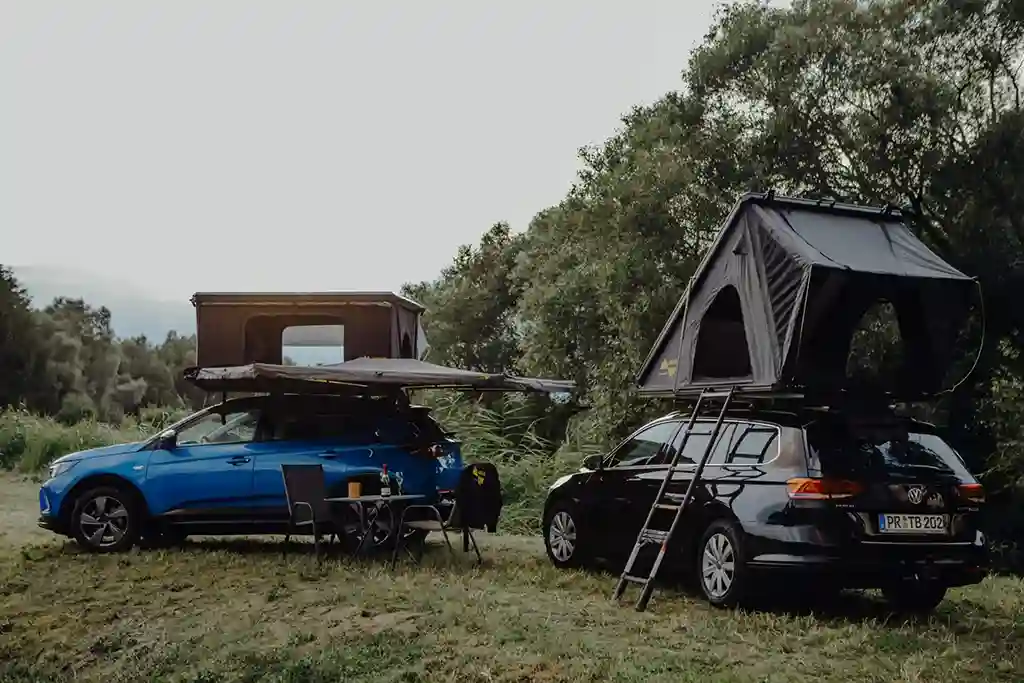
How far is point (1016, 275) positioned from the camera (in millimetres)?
14180

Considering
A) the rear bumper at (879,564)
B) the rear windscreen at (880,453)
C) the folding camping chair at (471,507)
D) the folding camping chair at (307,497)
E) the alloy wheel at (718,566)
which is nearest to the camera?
the rear bumper at (879,564)

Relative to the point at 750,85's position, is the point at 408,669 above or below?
below

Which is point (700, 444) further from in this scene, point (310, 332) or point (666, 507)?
point (310, 332)

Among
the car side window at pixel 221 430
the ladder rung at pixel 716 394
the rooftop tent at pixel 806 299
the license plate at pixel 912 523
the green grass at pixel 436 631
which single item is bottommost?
the green grass at pixel 436 631

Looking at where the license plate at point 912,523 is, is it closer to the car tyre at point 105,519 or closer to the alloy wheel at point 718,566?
the alloy wheel at point 718,566

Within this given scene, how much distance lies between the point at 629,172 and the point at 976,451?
630 centimetres

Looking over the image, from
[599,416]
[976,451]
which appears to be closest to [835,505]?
[976,451]

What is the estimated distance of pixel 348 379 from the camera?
35.6 feet

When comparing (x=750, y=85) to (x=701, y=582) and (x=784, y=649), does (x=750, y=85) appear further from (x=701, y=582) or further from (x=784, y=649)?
(x=784, y=649)

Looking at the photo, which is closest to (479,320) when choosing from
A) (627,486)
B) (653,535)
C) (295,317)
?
(295,317)

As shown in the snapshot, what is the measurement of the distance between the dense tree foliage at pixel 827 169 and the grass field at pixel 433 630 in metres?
5.65

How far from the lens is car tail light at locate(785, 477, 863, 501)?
25.4 ft

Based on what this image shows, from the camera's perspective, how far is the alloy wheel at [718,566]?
8.17 m

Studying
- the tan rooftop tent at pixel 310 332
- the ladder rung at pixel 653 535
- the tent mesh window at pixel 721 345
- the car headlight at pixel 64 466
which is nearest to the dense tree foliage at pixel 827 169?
the tan rooftop tent at pixel 310 332
